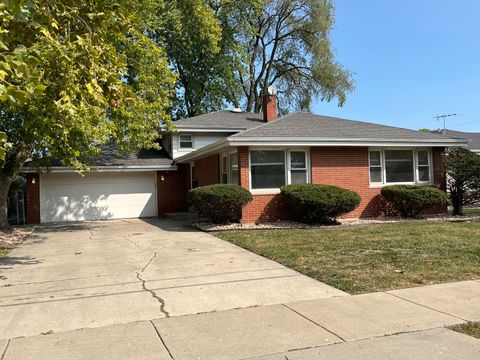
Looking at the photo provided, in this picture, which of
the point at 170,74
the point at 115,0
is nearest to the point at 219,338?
the point at 115,0

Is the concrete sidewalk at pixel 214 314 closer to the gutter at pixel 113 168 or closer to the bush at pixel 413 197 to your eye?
the bush at pixel 413 197

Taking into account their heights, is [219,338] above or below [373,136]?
below

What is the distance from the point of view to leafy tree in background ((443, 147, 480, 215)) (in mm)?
16578

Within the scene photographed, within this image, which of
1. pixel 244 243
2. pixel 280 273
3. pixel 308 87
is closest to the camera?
pixel 280 273

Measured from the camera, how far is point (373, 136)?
16750 millimetres

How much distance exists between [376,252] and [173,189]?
14.9 m

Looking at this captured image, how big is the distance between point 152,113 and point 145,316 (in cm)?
1273

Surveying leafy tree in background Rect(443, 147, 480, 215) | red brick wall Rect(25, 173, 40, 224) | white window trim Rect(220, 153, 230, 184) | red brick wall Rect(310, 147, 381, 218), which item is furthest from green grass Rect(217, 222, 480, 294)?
red brick wall Rect(25, 173, 40, 224)

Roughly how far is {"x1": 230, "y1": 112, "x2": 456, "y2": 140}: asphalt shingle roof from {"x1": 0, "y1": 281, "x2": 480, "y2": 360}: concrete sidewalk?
9.51 metres

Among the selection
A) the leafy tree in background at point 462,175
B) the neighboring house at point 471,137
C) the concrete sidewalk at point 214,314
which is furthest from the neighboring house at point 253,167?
the neighboring house at point 471,137

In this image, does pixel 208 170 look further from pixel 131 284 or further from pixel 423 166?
pixel 131 284

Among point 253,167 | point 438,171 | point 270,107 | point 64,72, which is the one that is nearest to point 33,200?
point 253,167

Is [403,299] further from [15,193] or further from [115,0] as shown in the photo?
[15,193]

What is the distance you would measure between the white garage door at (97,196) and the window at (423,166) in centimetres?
1225
